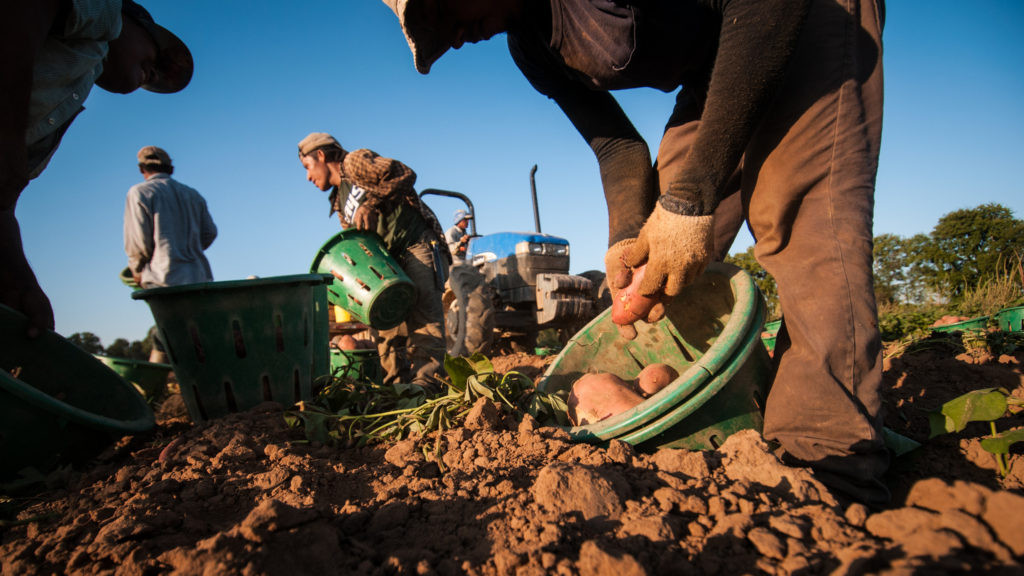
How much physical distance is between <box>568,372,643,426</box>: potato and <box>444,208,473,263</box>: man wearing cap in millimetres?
5953

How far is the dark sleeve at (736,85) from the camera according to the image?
1.23 meters

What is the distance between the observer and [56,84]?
161 cm

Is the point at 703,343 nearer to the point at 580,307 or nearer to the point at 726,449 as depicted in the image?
the point at 726,449

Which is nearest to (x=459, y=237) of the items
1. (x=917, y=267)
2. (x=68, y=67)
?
(x=68, y=67)

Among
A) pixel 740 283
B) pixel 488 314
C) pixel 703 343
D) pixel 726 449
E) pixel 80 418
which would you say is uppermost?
pixel 488 314

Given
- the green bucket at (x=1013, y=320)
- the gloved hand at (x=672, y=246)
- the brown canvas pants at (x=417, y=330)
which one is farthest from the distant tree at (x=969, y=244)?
the gloved hand at (x=672, y=246)

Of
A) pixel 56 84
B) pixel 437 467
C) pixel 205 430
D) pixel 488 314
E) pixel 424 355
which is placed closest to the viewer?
pixel 437 467

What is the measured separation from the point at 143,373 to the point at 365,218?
2014 millimetres

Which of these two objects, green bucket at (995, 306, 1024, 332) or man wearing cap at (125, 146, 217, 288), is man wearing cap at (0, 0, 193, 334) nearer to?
man wearing cap at (125, 146, 217, 288)

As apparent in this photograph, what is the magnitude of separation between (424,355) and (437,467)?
264 cm

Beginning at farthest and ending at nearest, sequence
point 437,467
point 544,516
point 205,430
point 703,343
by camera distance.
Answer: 1. point 703,343
2. point 205,430
3. point 437,467
4. point 544,516

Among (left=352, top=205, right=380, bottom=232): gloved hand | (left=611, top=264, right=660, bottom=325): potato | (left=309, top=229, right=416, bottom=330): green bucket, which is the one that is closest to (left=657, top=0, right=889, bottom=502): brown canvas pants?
(left=611, top=264, right=660, bottom=325): potato

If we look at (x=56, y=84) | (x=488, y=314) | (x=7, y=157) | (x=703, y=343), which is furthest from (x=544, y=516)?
(x=488, y=314)

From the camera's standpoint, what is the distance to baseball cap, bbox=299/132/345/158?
420 cm
